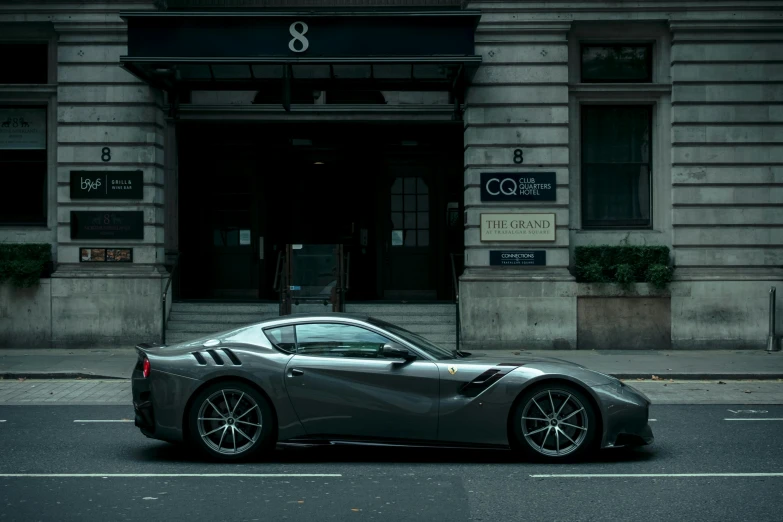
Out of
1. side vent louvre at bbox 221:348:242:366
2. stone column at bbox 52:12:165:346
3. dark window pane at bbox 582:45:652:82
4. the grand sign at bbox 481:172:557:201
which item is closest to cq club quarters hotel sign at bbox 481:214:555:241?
the grand sign at bbox 481:172:557:201

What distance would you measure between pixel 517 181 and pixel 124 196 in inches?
302

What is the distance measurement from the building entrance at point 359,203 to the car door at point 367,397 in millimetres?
13073

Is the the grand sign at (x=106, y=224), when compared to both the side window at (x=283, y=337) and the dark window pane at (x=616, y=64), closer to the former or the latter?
the dark window pane at (x=616, y=64)

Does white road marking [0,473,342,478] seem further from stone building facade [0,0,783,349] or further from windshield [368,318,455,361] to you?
stone building facade [0,0,783,349]

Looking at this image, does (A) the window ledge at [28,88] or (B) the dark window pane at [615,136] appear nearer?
(A) the window ledge at [28,88]

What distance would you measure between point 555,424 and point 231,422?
282 cm

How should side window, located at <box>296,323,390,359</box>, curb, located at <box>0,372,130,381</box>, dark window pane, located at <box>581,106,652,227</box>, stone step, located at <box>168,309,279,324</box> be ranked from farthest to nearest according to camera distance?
dark window pane, located at <box>581,106,652,227</box> → stone step, located at <box>168,309,279,324</box> → curb, located at <box>0,372,130,381</box> → side window, located at <box>296,323,390,359</box>

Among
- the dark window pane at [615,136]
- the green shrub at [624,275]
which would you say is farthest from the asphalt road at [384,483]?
the dark window pane at [615,136]

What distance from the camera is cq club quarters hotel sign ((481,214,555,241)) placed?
17.8 metres

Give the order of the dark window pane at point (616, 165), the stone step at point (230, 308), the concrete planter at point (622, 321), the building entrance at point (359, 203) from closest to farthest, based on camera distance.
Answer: the concrete planter at point (622, 321) → the dark window pane at point (616, 165) → the stone step at point (230, 308) → the building entrance at point (359, 203)

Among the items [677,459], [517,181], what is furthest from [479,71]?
[677,459]

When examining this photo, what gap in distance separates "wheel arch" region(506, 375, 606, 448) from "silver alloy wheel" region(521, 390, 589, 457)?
0.09 m

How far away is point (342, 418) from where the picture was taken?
7.95 metres

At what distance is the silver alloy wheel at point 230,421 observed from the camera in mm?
7992
